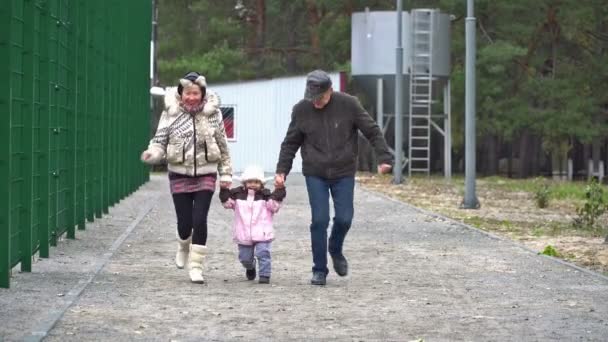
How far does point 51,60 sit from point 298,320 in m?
6.39

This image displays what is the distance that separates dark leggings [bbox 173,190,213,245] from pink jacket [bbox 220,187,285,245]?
0.17m

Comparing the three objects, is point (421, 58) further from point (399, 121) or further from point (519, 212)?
point (519, 212)

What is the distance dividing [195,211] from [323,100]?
1.39 metres

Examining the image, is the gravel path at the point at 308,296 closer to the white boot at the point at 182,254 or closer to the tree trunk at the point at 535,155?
the white boot at the point at 182,254

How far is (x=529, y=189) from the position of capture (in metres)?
38.9

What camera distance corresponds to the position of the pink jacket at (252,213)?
13844mm

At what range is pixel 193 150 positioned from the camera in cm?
1382

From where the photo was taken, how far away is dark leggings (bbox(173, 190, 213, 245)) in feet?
45.6

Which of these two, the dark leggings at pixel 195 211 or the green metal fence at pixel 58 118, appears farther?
the dark leggings at pixel 195 211

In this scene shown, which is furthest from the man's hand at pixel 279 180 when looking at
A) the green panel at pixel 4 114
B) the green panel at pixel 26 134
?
the green panel at pixel 4 114

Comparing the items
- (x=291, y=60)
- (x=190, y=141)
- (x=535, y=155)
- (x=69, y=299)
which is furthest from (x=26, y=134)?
(x=535, y=155)

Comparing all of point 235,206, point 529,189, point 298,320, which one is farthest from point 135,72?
point 298,320

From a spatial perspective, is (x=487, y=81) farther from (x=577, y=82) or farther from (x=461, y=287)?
(x=461, y=287)

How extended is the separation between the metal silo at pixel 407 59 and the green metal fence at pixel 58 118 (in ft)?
66.2
